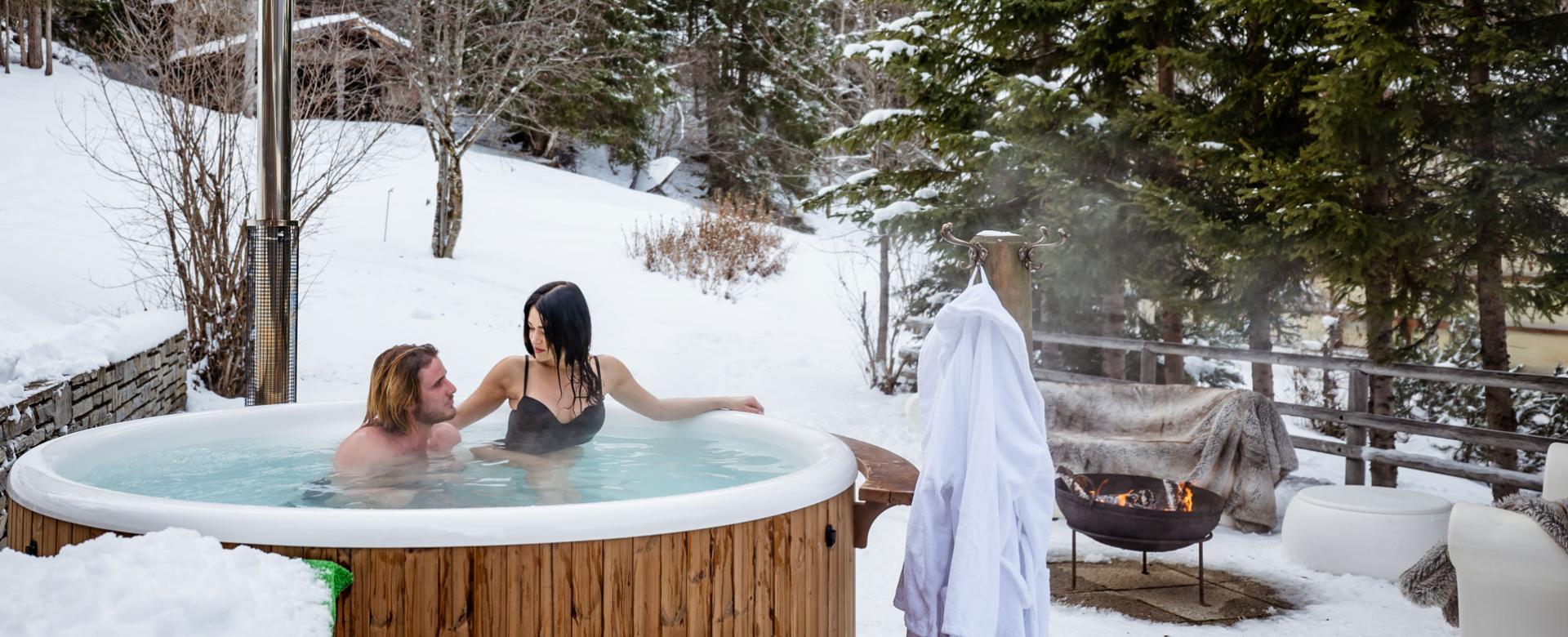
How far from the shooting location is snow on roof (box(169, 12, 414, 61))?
239 inches

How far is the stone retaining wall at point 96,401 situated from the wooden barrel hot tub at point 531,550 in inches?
51.7

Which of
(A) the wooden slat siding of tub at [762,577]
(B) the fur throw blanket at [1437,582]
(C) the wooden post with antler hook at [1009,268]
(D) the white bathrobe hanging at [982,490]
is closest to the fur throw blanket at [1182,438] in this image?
(B) the fur throw blanket at [1437,582]

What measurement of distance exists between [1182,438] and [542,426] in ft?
9.42

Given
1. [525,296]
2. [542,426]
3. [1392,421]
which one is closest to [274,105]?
[542,426]

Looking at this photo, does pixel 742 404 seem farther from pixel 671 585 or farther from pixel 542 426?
pixel 671 585

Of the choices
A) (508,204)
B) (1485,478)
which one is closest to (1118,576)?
(1485,478)

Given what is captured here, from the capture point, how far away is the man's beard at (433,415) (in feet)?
9.36

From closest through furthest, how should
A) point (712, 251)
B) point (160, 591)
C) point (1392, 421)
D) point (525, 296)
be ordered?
1. point (160, 591)
2. point (1392, 421)
3. point (525, 296)
4. point (712, 251)

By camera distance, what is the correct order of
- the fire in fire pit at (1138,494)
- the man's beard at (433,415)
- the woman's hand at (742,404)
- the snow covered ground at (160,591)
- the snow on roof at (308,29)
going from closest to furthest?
the snow covered ground at (160,591), the man's beard at (433,415), the woman's hand at (742,404), the fire in fire pit at (1138,494), the snow on roof at (308,29)

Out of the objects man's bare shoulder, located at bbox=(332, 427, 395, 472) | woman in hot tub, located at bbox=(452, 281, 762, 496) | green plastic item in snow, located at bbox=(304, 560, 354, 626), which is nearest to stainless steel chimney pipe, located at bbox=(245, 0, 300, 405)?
woman in hot tub, located at bbox=(452, 281, 762, 496)

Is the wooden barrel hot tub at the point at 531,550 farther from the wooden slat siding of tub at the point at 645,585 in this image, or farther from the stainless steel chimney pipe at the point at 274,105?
the stainless steel chimney pipe at the point at 274,105

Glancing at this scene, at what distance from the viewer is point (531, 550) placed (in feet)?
6.22

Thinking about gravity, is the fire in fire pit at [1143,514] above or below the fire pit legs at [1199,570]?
above

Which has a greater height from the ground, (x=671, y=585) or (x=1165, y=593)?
(x=671, y=585)
